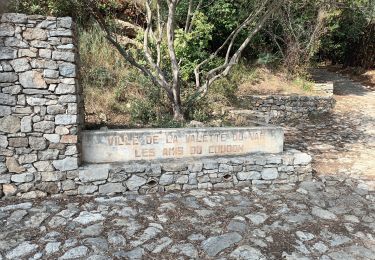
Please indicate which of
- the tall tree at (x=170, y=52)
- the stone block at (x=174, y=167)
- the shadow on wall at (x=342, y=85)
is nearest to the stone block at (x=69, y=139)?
the stone block at (x=174, y=167)

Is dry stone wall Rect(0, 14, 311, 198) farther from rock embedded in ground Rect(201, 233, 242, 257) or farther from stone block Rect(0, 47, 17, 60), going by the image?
rock embedded in ground Rect(201, 233, 242, 257)

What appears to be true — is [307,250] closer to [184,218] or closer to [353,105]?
[184,218]

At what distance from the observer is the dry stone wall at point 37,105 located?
4.50 meters

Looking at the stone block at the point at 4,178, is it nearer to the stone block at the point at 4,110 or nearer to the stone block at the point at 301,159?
the stone block at the point at 4,110

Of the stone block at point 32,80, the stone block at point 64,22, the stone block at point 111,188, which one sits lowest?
the stone block at point 111,188

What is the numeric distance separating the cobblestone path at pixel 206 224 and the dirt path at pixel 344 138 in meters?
0.40

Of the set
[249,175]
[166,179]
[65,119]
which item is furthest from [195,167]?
[65,119]

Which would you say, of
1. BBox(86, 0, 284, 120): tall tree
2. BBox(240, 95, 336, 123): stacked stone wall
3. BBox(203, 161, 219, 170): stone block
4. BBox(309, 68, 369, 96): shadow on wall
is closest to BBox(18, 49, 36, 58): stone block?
BBox(86, 0, 284, 120): tall tree

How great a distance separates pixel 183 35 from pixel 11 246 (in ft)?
20.5

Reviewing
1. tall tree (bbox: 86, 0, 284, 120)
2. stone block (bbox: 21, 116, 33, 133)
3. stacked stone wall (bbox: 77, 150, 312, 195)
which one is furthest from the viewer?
tall tree (bbox: 86, 0, 284, 120)

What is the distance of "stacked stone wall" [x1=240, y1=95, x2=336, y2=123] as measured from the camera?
9.92m

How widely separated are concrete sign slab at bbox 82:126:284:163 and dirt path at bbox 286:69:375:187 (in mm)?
1336

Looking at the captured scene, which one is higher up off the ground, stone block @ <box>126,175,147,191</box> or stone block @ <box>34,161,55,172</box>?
stone block @ <box>34,161,55,172</box>

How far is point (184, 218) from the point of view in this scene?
4371 mm
